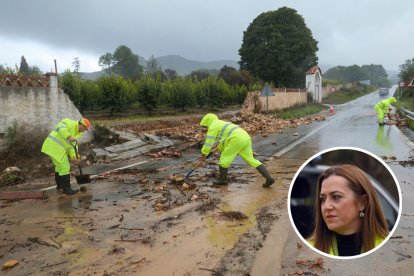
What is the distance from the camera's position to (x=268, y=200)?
20.7 feet

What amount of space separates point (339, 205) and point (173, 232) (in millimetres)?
3922

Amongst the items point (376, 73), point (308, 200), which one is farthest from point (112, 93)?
point (376, 73)

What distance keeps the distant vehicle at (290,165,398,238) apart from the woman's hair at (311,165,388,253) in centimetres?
2

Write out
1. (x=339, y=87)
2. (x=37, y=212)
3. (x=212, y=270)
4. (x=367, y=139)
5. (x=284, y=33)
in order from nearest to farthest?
(x=212, y=270), (x=37, y=212), (x=367, y=139), (x=284, y=33), (x=339, y=87)

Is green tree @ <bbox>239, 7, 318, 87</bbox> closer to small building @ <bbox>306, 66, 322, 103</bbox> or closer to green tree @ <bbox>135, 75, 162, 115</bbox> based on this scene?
small building @ <bbox>306, 66, 322, 103</bbox>

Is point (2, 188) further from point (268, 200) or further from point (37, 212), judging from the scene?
point (268, 200)

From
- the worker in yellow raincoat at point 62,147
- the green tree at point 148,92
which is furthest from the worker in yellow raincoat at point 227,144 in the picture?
the green tree at point 148,92

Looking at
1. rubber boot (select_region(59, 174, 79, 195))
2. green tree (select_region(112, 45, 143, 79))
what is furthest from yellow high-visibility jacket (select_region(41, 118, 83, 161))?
green tree (select_region(112, 45, 143, 79))

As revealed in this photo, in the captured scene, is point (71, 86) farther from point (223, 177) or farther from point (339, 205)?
point (339, 205)

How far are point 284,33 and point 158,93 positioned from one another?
30366 mm

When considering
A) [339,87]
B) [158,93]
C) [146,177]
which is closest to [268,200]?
[146,177]

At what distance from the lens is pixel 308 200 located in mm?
1375

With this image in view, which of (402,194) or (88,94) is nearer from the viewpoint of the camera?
(402,194)

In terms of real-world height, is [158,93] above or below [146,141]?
above
